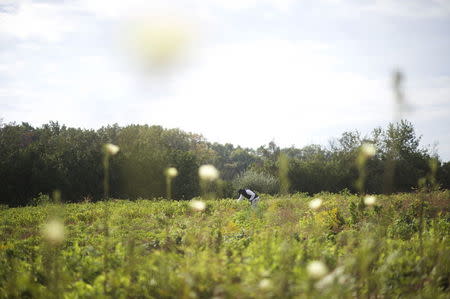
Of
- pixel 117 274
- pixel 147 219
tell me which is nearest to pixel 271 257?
pixel 117 274

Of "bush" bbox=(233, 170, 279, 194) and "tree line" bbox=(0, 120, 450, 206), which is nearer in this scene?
"tree line" bbox=(0, 120, 450, 206)

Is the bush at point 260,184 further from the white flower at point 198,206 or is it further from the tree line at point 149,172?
the white flower at point 198,206

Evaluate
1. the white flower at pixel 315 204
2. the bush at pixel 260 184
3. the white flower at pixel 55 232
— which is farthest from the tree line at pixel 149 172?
the white flower at pixel 55 232

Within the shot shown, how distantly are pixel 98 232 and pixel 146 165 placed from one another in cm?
1531

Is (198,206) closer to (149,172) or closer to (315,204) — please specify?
(315,204)

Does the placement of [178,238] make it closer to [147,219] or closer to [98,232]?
[98,232]

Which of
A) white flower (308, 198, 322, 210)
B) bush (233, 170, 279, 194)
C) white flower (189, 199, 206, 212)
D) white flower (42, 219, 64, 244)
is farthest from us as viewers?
bush (233, 170, 279, 194)

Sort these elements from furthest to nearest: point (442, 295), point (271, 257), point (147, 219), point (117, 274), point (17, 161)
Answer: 1. point (17, 161)
2. point (147, 219)
3. point (271, 257)
4. point (117, 274)
5. point (442, 295)

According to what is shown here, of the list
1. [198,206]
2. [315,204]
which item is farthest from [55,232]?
[198,206]

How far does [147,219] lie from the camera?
38.0 ft

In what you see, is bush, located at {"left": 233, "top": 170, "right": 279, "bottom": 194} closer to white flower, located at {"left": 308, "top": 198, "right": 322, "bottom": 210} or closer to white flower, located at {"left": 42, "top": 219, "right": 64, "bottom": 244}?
white flower, located at {"left": 308, "top": 198, "right": 322, "bottom": 210}

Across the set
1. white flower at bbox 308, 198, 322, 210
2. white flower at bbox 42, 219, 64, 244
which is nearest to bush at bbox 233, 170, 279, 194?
white flower at bbox 308, 198, 322, 210

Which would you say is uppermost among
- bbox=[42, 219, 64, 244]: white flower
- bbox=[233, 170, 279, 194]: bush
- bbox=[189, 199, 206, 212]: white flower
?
bbox=[42, 219, 64, 244]: white flower

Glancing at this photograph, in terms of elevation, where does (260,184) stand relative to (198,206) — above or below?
below
